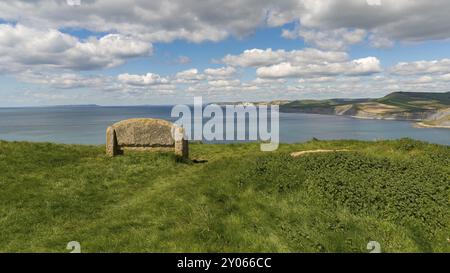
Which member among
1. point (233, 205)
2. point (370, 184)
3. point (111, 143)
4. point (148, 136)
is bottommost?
point (233, 205)

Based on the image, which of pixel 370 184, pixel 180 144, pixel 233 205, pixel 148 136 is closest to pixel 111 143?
pixel 148 136

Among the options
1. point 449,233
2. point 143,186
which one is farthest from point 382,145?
point 143,186

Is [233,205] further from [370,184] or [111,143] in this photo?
[111,143]

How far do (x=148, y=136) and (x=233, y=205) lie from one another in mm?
12429

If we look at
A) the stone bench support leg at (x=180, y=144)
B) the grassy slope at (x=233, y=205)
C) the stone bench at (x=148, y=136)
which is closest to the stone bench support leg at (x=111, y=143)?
the stone bench at (x=148, y=136)

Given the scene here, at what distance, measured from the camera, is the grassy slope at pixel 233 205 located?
8.85m

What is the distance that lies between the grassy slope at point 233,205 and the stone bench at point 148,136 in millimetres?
3599

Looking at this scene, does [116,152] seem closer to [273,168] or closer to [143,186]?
[143,186]

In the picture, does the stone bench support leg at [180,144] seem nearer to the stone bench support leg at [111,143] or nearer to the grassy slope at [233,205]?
the grassy slope at [233,205]

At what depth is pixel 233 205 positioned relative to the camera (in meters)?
→ 11.7

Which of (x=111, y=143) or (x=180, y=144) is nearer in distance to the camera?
(x=111, y=143)

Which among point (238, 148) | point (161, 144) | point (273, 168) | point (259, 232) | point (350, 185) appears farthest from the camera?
point (238, 148)

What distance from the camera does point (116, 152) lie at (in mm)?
22031
